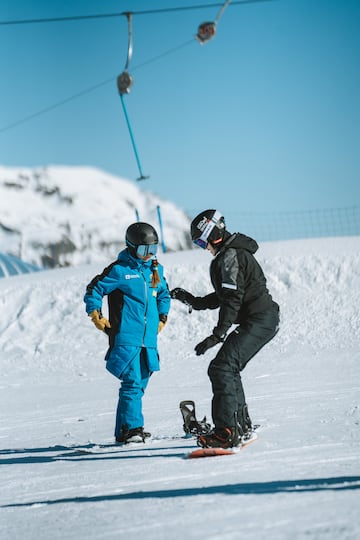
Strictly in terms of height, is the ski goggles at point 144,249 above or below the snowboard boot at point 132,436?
above

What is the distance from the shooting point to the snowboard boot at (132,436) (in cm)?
566

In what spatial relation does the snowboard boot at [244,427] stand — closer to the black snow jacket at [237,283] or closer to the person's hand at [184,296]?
the black snow jacket at [237,283]

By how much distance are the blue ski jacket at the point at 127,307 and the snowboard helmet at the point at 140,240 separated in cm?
9

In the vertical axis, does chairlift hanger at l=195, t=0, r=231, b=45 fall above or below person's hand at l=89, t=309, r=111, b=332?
above

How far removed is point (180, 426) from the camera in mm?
6391

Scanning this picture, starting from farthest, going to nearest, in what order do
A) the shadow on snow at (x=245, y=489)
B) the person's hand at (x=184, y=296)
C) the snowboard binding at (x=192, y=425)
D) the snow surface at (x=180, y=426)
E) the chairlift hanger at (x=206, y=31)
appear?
the chairlift hanger at (x=206, y=31) → the person's hand at (x=184, y=296) → the snowboard binding at (x=192, y=425) → the shadow on snow at (x=245, y=489) → the snow surface at (x=180, y=426)

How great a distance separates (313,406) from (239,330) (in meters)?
1.97

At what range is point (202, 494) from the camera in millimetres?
3617

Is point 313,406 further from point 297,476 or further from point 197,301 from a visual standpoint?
point 297,476

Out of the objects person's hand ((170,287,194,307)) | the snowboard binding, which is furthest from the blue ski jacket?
the snowboard binding

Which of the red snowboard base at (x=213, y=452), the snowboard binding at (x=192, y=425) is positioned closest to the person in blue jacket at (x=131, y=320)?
the snowboard binding at (x=192, y=425)

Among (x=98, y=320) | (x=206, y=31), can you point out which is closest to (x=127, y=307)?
(x=98, y=320)

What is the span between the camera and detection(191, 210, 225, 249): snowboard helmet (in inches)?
201

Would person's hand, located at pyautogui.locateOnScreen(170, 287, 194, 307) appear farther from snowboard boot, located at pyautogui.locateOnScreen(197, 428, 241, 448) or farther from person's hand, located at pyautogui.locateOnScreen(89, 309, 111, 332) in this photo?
snowboard boot, located at pyautogui.locateOnScreen(197, 428, 241, 448)
